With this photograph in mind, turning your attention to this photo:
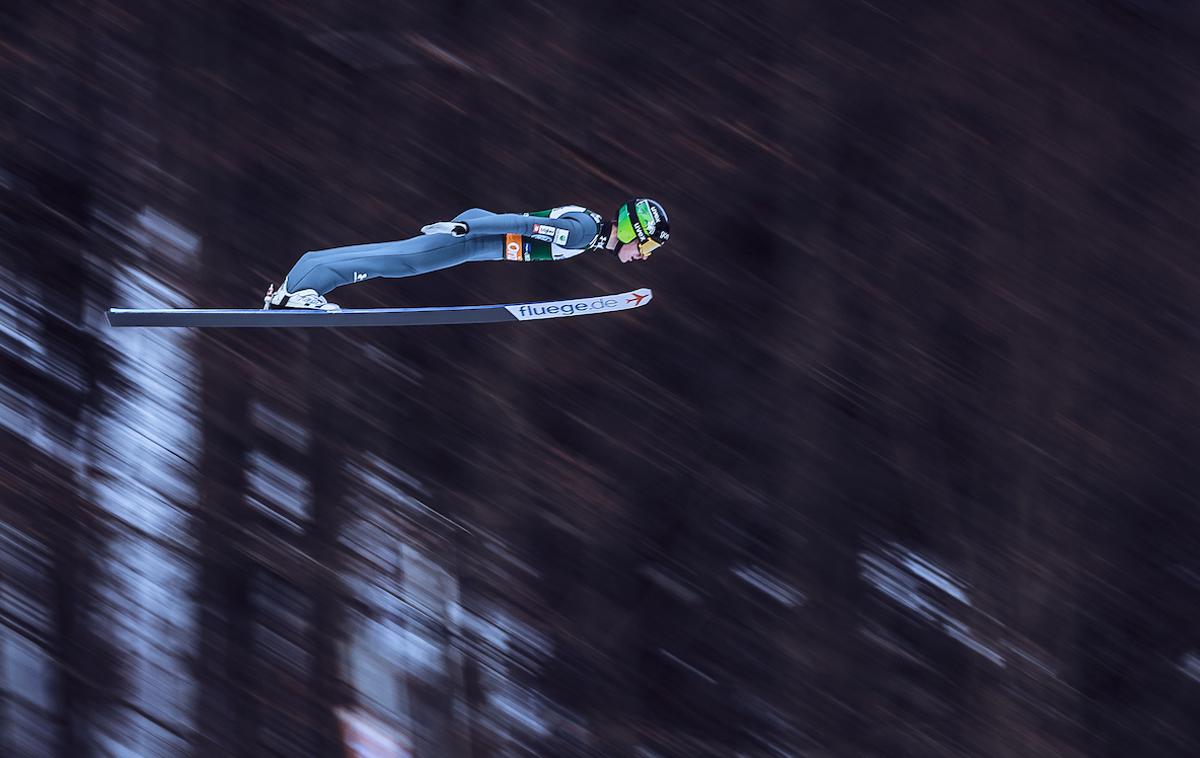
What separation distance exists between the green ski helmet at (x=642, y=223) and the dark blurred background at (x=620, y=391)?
7.59ft

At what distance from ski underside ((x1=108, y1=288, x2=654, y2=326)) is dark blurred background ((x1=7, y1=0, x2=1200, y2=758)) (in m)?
1.73

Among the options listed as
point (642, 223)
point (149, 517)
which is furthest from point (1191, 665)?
point (149, 517)

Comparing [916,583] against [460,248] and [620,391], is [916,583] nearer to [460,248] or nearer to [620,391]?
[620,391]

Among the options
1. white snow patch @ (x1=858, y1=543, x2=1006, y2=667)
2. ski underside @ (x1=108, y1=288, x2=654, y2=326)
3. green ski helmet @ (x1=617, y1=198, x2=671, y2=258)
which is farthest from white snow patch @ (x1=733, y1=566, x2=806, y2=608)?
green ski helmet @ (x1=617, y1=198, x2=671, y2=258)

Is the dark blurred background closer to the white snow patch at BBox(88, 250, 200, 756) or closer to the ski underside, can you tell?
the white snow patch at BBox(88, 250, 200, 756)

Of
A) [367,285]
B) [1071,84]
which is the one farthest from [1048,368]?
[367,285]

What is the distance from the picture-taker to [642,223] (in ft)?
17.5

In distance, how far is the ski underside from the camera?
17.7ft

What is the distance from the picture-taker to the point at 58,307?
25.2 feet

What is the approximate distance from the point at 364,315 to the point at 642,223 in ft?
4.56

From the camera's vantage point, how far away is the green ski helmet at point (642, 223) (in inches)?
210

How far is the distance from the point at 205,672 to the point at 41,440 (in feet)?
5.98

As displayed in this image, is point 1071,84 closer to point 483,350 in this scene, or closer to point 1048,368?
point 1048,368

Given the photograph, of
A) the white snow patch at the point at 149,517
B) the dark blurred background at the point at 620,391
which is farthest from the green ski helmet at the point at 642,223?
the white snow patch at the point at 149,517
